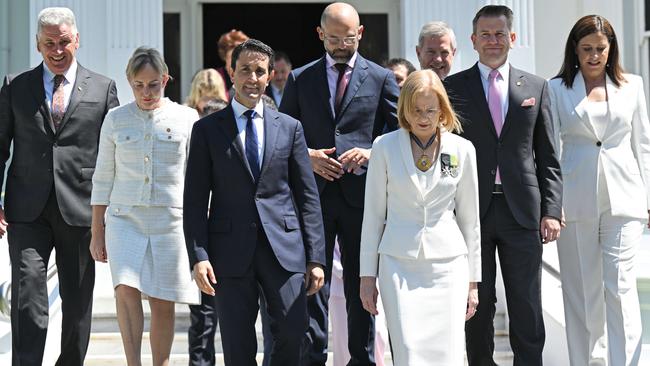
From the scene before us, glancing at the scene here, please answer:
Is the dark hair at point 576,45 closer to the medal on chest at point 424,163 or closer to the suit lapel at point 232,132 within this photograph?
the medal on chest at point 424,163

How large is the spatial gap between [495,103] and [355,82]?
30.1 inches

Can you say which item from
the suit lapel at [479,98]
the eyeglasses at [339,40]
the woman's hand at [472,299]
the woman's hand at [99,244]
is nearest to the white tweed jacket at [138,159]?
the woman's hand at [99,244]

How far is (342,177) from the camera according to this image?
6.66m

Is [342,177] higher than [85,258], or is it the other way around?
[342,177]

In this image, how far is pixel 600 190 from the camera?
6.94 metres

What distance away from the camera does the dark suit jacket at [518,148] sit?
6551 millimetres

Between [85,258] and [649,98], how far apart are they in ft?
25.5

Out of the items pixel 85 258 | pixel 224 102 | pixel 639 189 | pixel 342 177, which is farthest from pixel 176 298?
pixel 639 189

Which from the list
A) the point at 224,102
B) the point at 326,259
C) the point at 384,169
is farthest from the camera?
the point at 224,102

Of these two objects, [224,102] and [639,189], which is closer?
[639,189]

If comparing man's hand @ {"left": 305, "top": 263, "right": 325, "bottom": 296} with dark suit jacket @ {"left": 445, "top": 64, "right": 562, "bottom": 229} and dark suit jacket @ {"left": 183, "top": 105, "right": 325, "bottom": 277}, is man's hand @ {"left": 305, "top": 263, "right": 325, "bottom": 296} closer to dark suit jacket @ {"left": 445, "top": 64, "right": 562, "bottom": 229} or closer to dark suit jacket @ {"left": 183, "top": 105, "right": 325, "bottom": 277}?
dark suit jacket @ {"left": 183, "top": 105, "right": 325, "bottom": 277}

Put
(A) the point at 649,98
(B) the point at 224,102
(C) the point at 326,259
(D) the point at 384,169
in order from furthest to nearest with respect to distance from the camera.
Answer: (A) the point at 649,98
(B) the point at 224,102
(C) the point at 326,259
(D) the point at 384,169

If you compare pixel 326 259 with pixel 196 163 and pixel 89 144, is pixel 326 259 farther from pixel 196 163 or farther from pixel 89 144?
pixel 89 144

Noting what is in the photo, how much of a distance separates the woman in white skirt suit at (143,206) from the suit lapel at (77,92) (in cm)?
29
